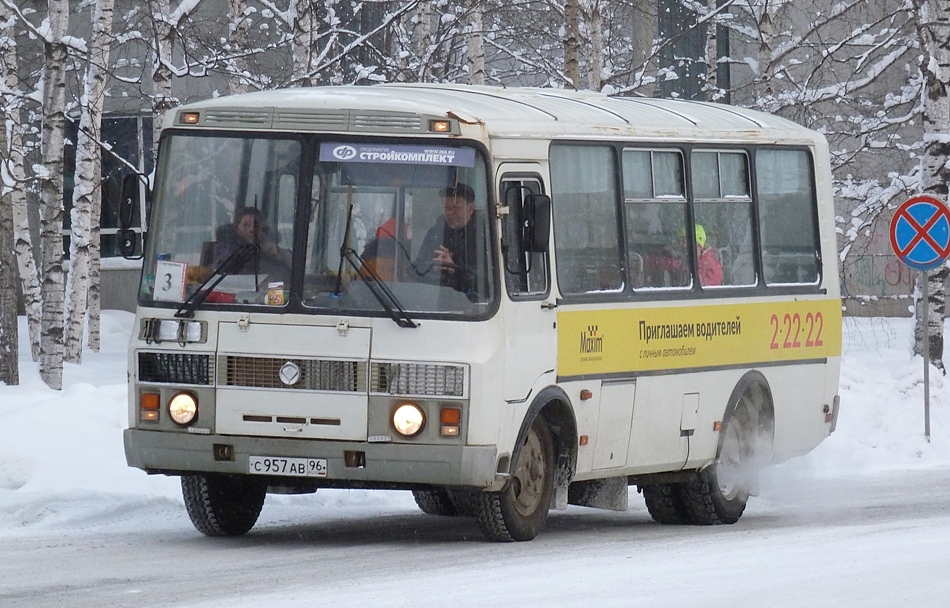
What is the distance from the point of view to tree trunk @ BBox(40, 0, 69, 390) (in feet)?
63.4

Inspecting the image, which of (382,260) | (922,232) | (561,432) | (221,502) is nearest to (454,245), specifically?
(382,260)

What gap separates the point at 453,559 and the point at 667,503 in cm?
366

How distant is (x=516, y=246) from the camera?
1052 centimetres

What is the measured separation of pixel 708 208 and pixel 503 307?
9.83ft

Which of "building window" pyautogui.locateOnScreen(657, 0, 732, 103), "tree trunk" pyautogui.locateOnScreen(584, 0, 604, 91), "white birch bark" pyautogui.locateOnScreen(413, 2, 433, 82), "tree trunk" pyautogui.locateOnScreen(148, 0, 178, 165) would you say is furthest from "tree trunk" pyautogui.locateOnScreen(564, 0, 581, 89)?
"building window" pyautogui.locateOnScreen(657, 0, 732, 103)

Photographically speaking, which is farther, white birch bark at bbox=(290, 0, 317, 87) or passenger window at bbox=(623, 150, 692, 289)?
white birch bark at bbox=(290, 0, 317, 87)

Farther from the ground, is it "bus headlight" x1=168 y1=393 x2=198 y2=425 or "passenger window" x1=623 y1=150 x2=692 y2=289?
"passenger window" x1=623 y1=150 x2=692 y2=289

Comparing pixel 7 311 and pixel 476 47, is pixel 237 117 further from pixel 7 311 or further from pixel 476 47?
pixel 476 47

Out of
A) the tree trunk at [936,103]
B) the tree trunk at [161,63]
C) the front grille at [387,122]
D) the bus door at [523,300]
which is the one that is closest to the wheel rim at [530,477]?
the bus door at [523,300]

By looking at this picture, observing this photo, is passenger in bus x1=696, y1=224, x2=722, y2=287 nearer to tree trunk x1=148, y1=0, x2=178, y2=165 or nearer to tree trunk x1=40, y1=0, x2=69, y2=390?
tree trunk x1=148, y1=0, x2=178, y2=165

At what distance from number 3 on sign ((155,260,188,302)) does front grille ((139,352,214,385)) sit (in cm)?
33

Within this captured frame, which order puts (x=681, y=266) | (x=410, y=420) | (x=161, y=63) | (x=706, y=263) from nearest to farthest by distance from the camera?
(x=410, y=420), (x=681, y=266), (x=706, y=263), (x=161, y=63)

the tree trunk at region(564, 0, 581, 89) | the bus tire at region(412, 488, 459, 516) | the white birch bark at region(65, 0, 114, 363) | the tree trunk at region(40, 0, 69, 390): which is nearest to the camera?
the bus tire at region(412, 488, 459, 516)

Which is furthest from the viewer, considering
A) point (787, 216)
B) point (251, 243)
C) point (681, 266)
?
point (787, 216)
